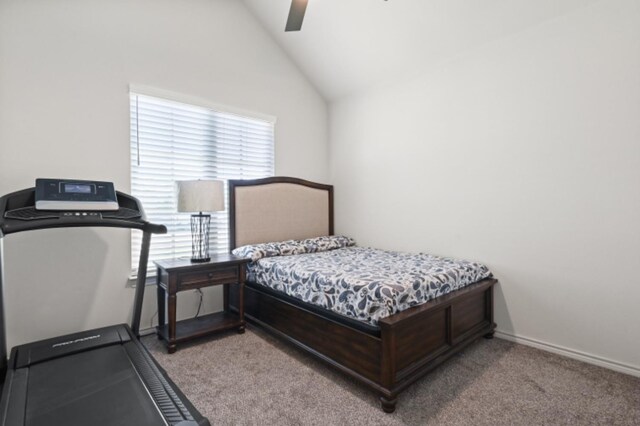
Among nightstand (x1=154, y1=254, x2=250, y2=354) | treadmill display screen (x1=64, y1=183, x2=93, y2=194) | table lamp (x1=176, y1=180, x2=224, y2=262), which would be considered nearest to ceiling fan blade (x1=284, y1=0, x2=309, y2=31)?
table lamp (x1=176, y1=180, x2=224, y2=262)

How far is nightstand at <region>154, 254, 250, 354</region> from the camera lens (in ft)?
8.01

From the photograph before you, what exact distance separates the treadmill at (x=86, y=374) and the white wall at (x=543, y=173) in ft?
8.09

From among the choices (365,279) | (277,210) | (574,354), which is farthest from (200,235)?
(574,354)

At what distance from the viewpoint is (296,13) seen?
1902 millimetres

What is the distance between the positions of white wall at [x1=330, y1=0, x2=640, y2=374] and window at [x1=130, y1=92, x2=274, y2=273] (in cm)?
168

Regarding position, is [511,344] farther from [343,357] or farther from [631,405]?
[343,357]

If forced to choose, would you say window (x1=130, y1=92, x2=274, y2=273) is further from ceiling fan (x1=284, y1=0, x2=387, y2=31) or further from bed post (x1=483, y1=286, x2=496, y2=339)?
bed post (x1=483, y1=286, x2=496, y2=339)

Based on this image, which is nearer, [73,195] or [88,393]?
[88,393]

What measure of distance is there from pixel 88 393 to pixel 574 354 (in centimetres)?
307

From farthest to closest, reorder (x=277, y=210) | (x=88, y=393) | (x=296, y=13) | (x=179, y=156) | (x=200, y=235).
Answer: (x=277, y=210), (x=179, y=156), (x=200, y=235), (x=296, y=13), (x=88, y=393)

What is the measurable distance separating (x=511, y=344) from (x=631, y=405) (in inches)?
33.1

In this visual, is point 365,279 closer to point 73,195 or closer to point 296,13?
point 296,13

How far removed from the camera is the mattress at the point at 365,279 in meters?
1.91

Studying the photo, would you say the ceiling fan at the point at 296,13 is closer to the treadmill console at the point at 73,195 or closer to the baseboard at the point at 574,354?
the treadmill console at the point at 73,195
